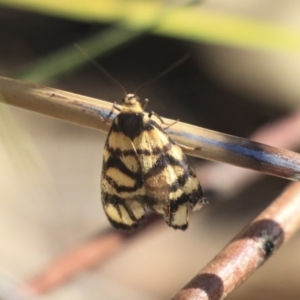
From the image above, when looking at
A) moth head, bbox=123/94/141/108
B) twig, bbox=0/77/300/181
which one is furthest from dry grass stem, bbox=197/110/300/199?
twig, bbox=0/77/300/181

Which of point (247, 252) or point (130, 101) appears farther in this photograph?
point (130, 101)

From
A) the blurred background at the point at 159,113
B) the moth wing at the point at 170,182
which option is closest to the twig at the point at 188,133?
the moth wing at the point at 170,182

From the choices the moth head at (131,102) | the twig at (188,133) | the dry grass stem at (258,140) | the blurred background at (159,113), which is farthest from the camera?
the blurred background at (159,113)

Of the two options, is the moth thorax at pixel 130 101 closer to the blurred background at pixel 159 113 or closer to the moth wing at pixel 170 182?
the moth wing at pixel 170 182

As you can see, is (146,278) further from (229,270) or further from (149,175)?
(229,270)

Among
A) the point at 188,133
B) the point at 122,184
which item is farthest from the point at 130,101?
the point at 188,133

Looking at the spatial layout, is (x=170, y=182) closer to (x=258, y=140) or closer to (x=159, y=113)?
(x=258, y=140)
